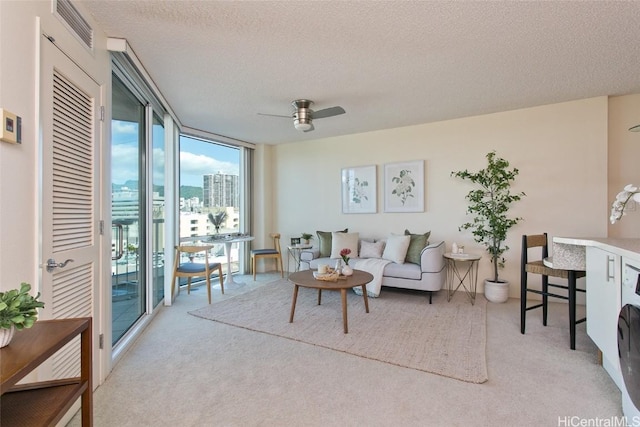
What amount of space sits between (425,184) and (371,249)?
1.29 m

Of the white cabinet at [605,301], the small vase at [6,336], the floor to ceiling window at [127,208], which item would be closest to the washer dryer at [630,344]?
the white cabinet at [605,301]

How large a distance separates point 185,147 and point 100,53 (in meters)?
2.72

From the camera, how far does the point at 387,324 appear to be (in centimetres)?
305

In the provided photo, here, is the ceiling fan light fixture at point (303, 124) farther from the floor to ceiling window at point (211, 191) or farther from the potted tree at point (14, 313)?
the potted tree at point (14, 313)

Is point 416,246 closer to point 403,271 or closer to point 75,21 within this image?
point 403,271

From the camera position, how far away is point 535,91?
3.33 m

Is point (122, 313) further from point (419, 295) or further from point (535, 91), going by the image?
point (535, 91)

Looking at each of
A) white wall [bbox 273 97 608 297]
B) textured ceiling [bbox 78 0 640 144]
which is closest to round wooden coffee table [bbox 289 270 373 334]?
white wall [bbox 273 97 608 297]

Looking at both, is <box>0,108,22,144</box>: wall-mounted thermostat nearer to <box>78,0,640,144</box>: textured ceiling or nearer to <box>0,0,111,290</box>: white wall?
<box>0,0,111,290</box>: white wall

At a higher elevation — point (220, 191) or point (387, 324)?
point (220, 191)

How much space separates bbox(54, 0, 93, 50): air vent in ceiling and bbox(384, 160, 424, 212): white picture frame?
3920mm

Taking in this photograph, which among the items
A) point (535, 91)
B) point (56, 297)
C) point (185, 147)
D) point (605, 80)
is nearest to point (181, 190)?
point (185, 147)

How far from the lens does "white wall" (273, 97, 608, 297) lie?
11.9 feet

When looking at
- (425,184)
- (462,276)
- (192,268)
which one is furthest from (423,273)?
(192,268)
